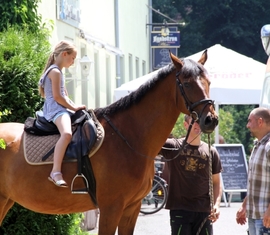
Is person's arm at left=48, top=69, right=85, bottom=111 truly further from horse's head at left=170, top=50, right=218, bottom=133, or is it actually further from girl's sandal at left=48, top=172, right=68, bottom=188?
horse's head at left=170, top=50, right=218, bottom=133

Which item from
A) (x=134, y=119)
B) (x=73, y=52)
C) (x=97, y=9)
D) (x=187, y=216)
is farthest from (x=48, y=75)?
(x=97, y=9)

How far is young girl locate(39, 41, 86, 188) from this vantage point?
7582 millimetres

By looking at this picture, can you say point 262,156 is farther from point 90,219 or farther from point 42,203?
point 90,219

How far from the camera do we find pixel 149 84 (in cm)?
772

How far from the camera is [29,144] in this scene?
7.93m

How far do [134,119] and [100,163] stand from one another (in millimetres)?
529

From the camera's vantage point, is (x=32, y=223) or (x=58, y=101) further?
(x=32, y=223)

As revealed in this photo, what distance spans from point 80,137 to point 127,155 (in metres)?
0.46

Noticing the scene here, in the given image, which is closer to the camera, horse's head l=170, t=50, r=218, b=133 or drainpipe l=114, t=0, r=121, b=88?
horse's head l=170, t=50, r=218, b=133

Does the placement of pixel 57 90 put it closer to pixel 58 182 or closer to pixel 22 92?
pixel 58 182

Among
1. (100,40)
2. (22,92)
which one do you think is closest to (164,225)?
(22,92)

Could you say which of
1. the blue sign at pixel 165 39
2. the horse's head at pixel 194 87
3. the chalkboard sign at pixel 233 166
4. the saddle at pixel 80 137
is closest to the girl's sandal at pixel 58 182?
the saddle at pixel 80 137

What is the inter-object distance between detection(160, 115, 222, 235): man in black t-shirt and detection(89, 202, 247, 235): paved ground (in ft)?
17.3

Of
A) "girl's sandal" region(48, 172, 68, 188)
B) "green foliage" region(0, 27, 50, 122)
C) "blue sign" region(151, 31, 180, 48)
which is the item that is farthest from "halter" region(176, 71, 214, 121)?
"blue sign" region(151, 31, 180, 48)
